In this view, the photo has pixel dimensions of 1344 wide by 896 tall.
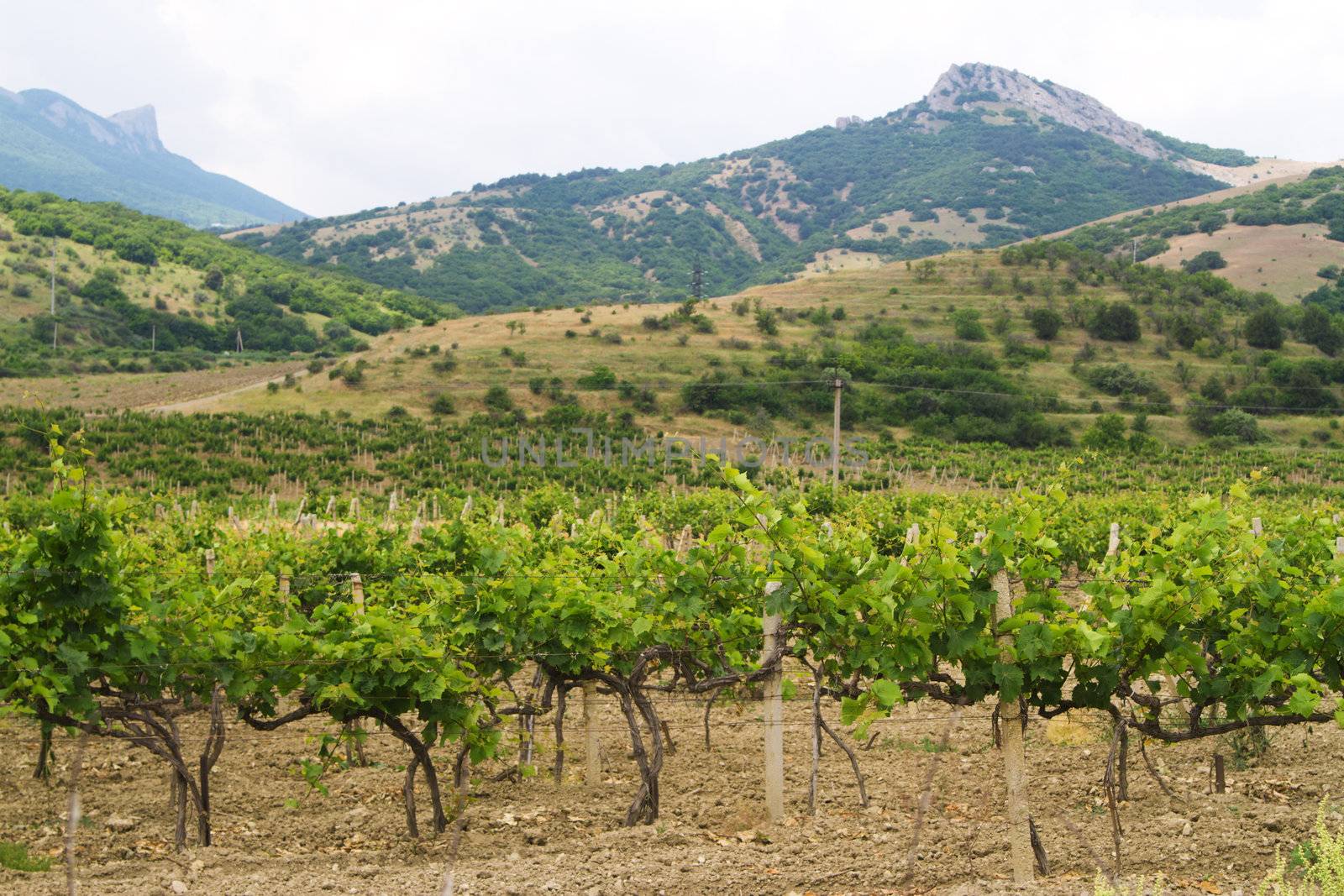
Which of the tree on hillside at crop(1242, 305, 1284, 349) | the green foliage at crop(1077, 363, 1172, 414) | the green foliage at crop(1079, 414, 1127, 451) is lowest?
the green foliage at crop(1079, 414, 1127, 451)

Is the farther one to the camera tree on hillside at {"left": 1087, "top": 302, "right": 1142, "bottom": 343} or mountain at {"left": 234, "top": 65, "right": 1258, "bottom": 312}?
mountain at {"left": 234, "top": 65, "right": 1258, "bottom": 312}

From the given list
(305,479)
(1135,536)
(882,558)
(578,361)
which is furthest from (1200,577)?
(578,361)

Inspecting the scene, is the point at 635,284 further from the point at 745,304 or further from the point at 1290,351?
the point at 1290,351

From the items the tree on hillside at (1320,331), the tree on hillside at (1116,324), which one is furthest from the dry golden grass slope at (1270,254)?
the tree on hillside at (1116,324)

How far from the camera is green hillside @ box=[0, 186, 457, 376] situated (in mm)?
63719

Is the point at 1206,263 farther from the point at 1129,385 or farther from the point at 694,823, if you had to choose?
the point at 694,823

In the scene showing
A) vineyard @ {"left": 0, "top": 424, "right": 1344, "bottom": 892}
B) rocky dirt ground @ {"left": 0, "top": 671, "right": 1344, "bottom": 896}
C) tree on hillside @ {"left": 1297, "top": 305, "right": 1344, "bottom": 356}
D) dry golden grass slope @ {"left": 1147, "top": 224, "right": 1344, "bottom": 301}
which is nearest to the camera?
vineyard @ {"left": 0, "top": 424, "right": 1344, "bottom": 892}

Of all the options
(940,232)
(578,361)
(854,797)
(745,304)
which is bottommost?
(854,797)

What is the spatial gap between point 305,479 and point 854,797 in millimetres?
34465

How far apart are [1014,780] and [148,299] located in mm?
78791

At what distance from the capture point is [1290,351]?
193 feet

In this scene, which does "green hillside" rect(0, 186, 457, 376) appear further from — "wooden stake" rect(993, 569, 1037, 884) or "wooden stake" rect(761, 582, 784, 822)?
"wooden stake" rect(993, 569, 1037, 884)

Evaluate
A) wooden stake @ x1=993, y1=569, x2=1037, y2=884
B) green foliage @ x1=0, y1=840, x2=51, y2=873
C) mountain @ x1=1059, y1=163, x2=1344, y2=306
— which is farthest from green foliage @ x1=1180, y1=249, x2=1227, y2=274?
green foliage @ x1=0, y1=840, x2=51, y2=873

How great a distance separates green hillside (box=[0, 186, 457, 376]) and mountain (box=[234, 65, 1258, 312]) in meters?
20.6
